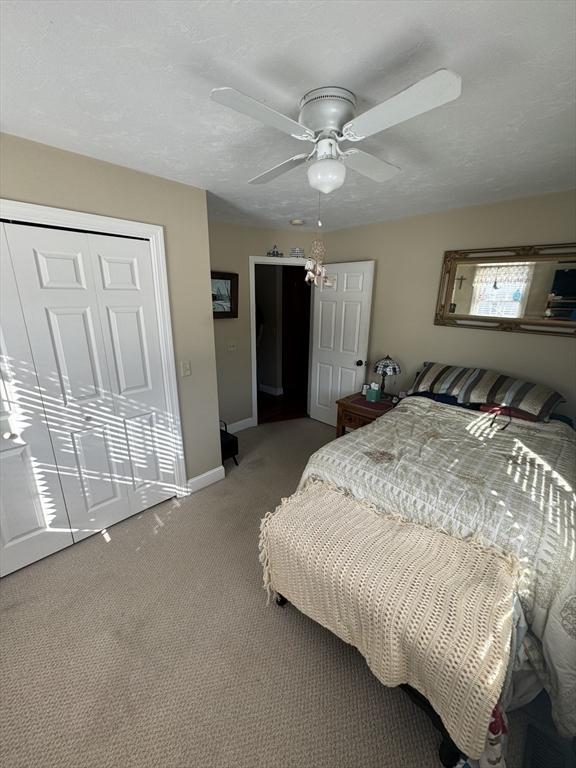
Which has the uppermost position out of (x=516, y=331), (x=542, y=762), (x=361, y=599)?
(x=516, y=331)

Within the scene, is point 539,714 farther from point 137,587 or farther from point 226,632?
point 137,587

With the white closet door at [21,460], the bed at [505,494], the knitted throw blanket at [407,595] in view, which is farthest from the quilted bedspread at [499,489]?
the white closet door at [21,460]

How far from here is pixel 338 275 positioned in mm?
3635

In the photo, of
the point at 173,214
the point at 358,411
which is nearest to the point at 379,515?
the point at 358,411

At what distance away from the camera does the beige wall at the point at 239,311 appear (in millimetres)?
3281

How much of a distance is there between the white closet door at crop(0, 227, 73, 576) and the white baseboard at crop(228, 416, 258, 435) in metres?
1.96

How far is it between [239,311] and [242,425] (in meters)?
1.43

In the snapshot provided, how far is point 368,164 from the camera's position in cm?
141

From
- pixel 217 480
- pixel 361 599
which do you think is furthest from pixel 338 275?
pixel 361 599

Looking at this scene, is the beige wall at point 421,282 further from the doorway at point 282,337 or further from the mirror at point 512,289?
the doorway at point 282,337

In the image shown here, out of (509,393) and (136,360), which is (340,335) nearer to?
(509,393)

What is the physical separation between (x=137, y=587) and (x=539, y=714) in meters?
2.05

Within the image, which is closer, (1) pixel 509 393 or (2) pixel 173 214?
(2) pixel 173 214

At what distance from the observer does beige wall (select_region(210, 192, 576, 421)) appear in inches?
95.7
